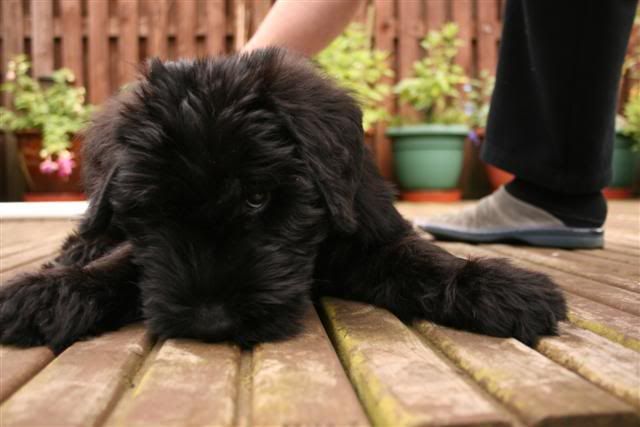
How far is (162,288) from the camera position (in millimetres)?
1429

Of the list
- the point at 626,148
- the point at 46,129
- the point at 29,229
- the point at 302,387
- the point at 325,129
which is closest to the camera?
the point at 302,387

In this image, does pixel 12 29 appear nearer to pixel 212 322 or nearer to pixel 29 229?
pixel 29 229

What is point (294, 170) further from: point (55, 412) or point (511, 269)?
point (55, 412)

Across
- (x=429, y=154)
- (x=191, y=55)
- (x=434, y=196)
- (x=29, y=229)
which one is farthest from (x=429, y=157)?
(x=29, y=229)

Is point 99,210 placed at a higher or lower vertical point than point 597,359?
higher

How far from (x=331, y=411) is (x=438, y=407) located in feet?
0.55

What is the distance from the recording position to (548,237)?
9.89ft

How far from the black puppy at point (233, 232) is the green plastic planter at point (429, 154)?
512cm

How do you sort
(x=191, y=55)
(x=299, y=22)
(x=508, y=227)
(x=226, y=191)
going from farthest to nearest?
1. (x=191, y=55)
2. (x=508, y=227)
3. (x=299, y=22)
4. (x=226, y=191)

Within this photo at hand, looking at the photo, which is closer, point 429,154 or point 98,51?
point 429,154

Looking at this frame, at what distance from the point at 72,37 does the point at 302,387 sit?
697 centimetres

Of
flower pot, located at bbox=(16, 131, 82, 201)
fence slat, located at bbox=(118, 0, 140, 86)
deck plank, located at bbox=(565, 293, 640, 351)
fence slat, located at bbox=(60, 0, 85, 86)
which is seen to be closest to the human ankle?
deck plank, located at bbox=(565, 293, 640, 351)

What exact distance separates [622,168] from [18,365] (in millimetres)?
7364

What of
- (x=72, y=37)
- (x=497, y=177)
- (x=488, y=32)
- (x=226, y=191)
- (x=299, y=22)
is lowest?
(x=497, y=177)
